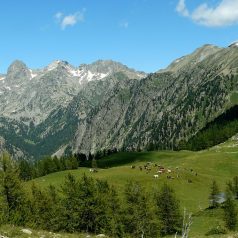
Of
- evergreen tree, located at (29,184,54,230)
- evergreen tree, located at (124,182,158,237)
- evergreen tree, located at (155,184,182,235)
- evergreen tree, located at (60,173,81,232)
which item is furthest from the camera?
evergreen tree, located at (155,184,182,235)

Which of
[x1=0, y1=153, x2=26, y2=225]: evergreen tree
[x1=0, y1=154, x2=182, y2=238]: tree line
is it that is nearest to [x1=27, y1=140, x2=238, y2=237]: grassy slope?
[x1=0, y1=154, x2=182, y2=238]: tree line

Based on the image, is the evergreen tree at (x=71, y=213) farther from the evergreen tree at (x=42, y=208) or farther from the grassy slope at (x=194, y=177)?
the grassy slope at (x=194, y=177)

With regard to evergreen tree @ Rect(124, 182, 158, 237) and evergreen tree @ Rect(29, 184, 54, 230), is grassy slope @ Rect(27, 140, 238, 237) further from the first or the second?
evergreen tree @ Rect(29, 184, 54, 230)

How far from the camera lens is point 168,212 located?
77250 millimetres

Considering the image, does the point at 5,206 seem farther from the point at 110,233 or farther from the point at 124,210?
the point at 124,210

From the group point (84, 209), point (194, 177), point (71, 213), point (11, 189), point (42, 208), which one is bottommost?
point (71, 213)

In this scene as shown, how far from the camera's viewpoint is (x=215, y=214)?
87.3 metres

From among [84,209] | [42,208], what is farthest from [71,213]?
[42,208]

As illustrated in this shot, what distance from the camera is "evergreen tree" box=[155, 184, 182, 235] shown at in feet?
250

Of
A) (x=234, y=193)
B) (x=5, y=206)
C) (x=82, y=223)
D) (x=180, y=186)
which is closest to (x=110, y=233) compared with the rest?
(x=82, y=223)

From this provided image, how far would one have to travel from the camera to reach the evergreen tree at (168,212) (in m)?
76.2

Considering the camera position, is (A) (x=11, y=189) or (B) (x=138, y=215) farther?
(B) (x=138, y=215)

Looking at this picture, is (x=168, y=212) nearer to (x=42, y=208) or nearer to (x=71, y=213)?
(x=71, y=213)

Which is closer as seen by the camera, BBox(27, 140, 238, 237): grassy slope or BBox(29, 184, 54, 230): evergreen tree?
BBox(29, 184, 54, 230): evergreen tree
